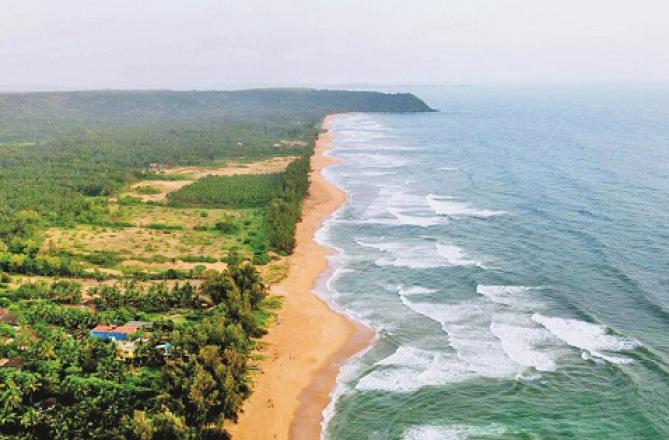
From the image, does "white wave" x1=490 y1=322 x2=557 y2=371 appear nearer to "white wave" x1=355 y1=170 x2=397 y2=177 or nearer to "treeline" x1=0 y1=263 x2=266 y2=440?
"treeline" x1=0 y1=263 x2=266 y2=440

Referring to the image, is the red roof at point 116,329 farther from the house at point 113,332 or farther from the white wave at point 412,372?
the white wave at point 412,372

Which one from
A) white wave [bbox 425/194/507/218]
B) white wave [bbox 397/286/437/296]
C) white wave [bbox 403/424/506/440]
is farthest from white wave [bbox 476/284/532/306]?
white wave [bbox 425/194/507/218]

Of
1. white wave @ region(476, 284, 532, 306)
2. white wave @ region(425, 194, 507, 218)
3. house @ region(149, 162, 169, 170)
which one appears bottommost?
white wave @ region(476, 284, 532, 306)

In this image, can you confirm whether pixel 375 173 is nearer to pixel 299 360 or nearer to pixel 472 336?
pixel 472 336

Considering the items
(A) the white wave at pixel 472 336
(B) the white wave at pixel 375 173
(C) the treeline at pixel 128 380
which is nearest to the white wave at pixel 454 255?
(A) the white wave at pixel 472 336

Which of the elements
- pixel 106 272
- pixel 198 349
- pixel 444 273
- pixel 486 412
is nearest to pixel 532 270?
pixel 444 273
